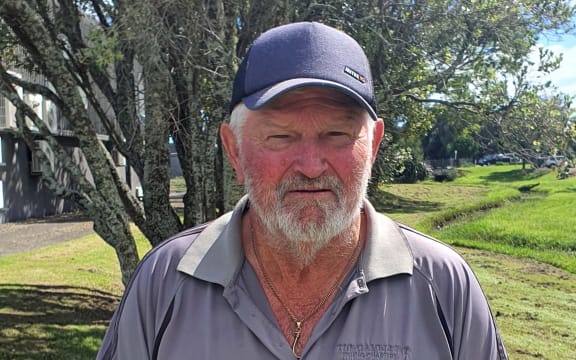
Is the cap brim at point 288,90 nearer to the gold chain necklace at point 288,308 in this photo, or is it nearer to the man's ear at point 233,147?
the man's ear at point 233,147

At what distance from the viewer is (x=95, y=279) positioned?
11.3m

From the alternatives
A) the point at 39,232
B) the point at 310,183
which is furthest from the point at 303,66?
the point at 39,232

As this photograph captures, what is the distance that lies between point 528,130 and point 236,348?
6.89 metres

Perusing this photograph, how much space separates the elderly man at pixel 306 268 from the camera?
191 centimetres

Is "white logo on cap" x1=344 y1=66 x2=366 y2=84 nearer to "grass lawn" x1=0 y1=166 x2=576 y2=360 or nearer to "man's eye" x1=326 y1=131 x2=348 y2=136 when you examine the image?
"man's eye" x1=326 y1=131 x2=348 y2=136

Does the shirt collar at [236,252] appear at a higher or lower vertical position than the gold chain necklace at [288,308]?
higher

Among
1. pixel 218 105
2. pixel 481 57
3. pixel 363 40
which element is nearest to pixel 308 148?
pixel 218 105

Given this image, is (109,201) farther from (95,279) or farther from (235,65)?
(95,279)

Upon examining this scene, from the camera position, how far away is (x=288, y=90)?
6.21 feet

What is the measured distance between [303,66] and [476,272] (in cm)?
1296

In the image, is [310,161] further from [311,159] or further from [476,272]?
[476,272]

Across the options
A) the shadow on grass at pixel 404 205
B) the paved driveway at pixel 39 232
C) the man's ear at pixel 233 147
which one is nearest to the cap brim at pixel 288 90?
the man's ear at pixel 233 147

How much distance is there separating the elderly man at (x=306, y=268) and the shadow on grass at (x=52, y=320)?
5147 mm

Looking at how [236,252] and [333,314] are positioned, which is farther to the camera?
[236,252]
